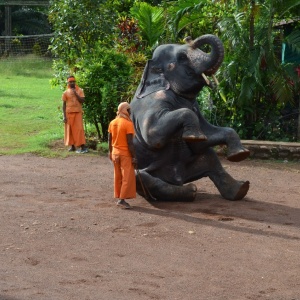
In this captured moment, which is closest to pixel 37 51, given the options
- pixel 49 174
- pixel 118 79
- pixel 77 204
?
pixel 118 79

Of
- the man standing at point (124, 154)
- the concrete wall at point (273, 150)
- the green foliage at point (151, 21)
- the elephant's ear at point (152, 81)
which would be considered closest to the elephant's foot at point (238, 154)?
the man standing at point (124, 154)

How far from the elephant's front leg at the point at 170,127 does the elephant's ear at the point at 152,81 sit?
55 centimetres

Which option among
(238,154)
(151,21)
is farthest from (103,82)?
(238,154)

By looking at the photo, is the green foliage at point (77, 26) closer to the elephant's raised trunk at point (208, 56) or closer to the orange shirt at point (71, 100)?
the orange shirt at point (71, 100)

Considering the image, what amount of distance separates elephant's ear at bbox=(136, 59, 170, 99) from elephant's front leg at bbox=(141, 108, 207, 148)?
0.55m

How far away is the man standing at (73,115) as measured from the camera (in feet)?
49.0

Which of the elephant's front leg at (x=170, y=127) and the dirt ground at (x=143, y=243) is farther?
the elephant's front leg at (x=170, y=127)

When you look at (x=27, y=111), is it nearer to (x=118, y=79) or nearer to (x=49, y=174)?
(x=118, y=79)

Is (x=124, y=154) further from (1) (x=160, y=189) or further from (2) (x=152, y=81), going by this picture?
(2) (x=152, y=81)

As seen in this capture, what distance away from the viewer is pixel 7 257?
776 centimetres

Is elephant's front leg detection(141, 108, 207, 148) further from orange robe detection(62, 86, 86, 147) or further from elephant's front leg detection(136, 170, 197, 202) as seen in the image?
orange robe detection(62, 86, 86, 147)

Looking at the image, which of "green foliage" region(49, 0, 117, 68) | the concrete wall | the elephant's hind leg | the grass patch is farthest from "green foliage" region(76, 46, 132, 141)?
the elephant's hind leg

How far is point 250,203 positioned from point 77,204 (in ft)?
7.05

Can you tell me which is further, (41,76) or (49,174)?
(41,76)
